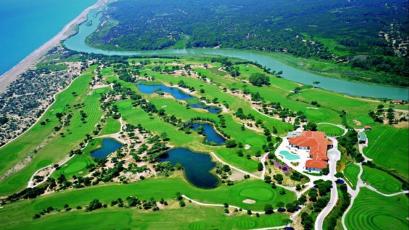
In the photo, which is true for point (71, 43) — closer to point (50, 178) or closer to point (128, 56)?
point (128, 56)

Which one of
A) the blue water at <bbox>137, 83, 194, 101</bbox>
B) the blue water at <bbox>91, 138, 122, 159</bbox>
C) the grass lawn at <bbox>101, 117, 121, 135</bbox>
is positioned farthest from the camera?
the blue water at <bbox>137, 83, 194, 101</bbox>

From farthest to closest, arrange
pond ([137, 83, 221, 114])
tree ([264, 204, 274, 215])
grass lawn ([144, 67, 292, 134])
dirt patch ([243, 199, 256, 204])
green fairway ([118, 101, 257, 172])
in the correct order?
pond ([137, 83, 221, 114]) → grass lawn ([144, 67, 292, 134]) → green fairway ([118, 101, 257, 172]) → dirt patch ([243, 199, 256, 204]) → tree ([264, 204, 274, 215])

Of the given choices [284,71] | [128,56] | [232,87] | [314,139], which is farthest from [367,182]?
[128,56]

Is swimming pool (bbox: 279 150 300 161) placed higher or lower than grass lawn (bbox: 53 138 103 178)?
lower

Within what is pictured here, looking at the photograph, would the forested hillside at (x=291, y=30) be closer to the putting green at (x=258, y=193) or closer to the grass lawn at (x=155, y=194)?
the putting green at (x=258, y=193)

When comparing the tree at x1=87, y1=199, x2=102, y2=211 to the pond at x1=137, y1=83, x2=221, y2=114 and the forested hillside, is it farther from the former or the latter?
the forested hillside

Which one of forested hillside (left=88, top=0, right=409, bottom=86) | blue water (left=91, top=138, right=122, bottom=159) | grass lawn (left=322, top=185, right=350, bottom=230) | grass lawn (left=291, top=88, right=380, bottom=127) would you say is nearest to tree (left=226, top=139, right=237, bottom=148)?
grass lawn (left=291, top=88, right=380, bottom=127)

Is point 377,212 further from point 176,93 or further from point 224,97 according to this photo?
point 176,93

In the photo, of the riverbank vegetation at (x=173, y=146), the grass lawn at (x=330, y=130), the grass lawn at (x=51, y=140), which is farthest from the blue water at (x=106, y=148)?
the grass lawn at (x=330, y=130)
